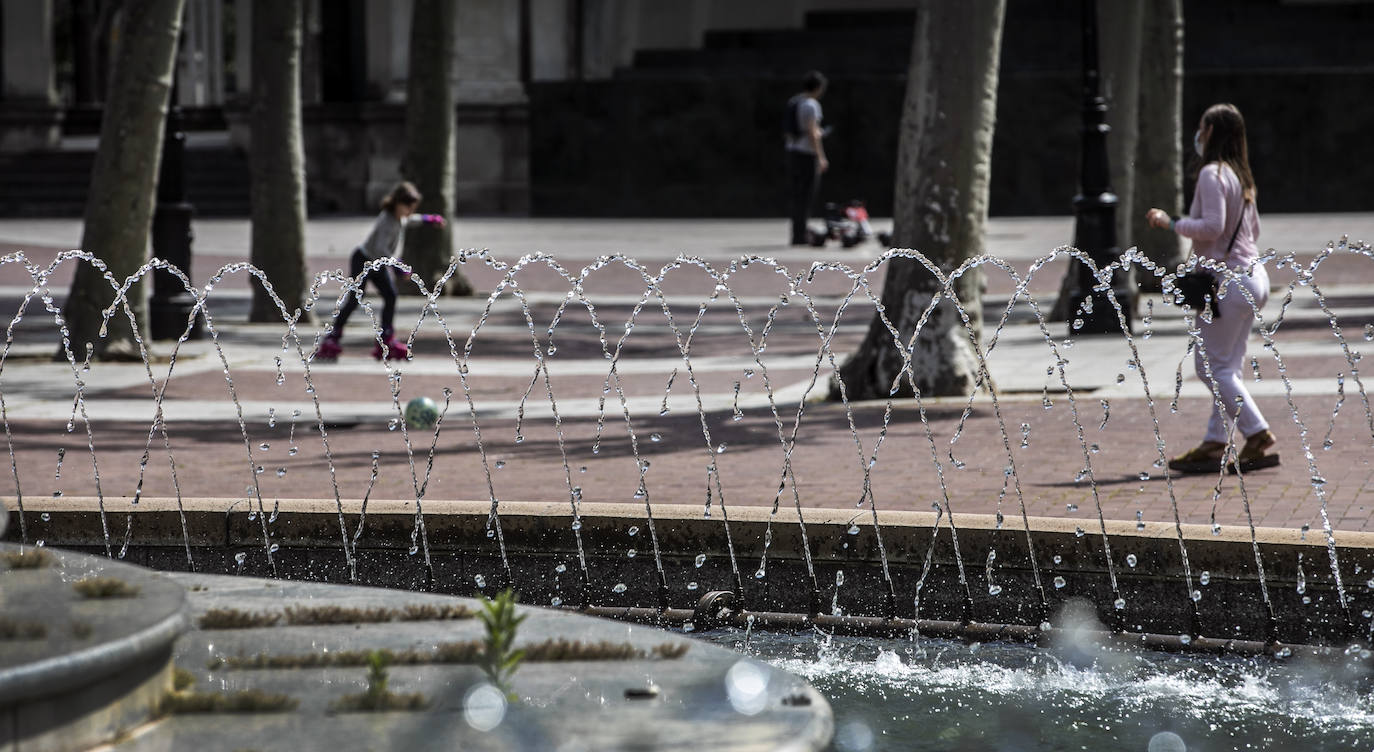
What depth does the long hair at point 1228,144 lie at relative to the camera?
814cm

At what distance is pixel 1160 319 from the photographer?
1572 centimetres

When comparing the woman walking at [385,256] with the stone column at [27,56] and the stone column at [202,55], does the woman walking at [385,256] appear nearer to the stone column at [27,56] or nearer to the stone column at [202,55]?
the stone column at [202,55]

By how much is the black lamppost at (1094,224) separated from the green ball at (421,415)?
572cm

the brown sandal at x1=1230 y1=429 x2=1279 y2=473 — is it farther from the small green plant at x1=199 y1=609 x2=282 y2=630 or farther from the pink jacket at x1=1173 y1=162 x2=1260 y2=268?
the small green plant at x1=199 y1=609 x2=282 y2=630

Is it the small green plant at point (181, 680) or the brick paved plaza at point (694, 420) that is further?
the brick paved plaza at point (694, 420)

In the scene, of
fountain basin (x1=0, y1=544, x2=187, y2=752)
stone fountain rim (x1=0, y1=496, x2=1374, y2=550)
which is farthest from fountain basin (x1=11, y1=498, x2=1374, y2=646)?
fountain basin (x1=0, y1=544, x2=187, y2=752)

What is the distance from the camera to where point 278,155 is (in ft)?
52.4

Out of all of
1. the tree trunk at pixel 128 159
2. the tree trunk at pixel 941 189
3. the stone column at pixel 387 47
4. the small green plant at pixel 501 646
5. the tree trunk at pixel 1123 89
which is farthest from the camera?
the stone column at pixel 387 47

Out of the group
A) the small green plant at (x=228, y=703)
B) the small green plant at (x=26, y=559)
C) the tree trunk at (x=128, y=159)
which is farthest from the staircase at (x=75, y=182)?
the small green plant at (x=228, y=703)

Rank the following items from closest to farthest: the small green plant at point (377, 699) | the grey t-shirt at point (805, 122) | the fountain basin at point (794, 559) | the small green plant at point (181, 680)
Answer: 1. the small green plant at point (377, 699)
2. the small green plant at point (181, 680)
3. the fountain basin at point (794, 559)
4. the grey t-shirt at point (805, 122)

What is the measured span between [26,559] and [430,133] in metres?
13.9

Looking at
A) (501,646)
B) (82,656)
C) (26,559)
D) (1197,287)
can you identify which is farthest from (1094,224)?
(82,656)

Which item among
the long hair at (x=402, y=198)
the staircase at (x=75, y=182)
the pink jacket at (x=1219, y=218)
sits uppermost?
the pink jacket at (x=1219, y=218)

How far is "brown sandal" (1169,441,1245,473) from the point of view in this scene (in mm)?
8180
